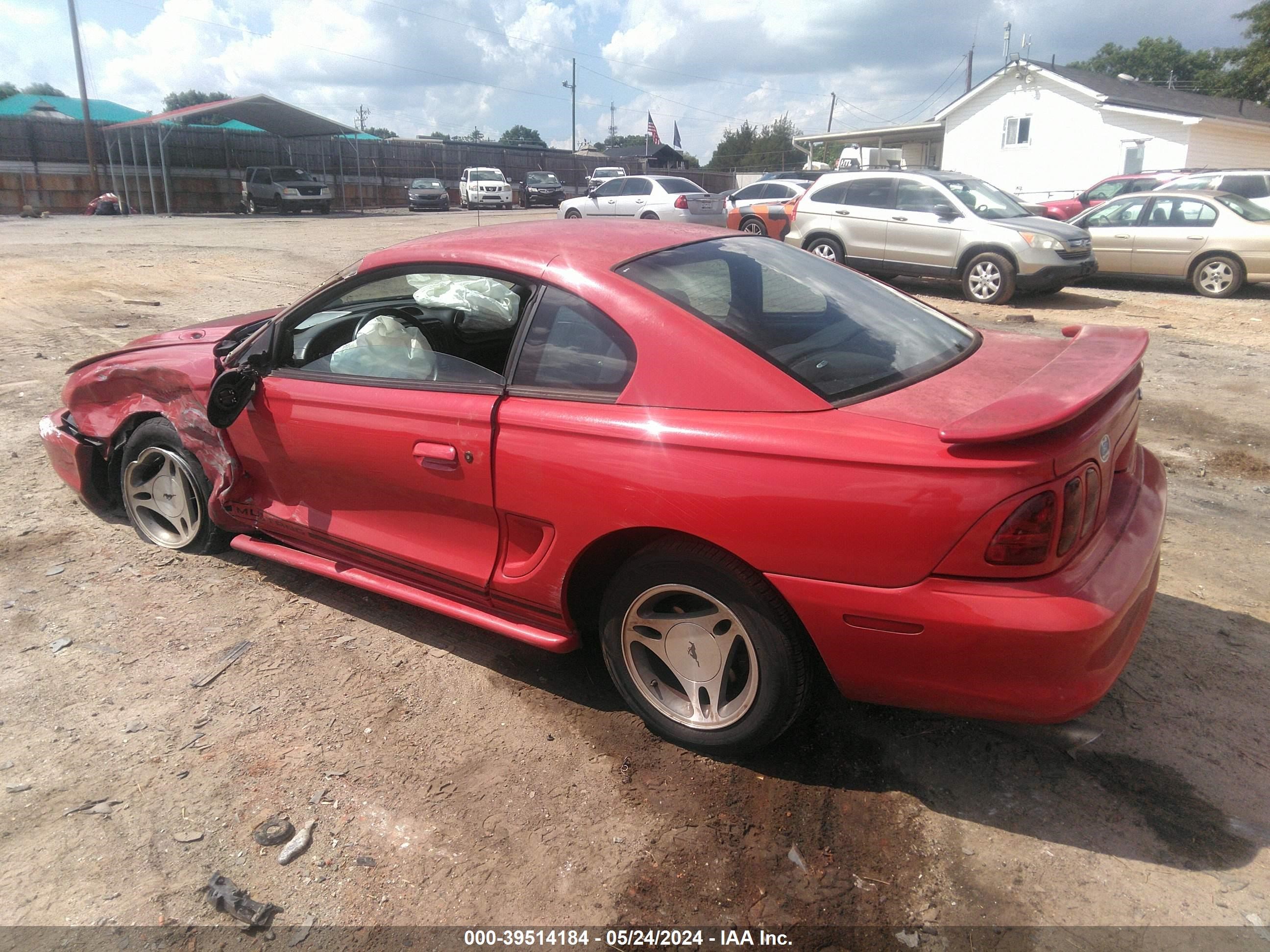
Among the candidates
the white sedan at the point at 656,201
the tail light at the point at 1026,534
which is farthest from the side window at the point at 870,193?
the tail light at the point at 1026,534

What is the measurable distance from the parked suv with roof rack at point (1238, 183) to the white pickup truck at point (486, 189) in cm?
2599

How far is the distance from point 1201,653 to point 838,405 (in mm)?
1937

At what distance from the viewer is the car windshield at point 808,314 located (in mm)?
2631

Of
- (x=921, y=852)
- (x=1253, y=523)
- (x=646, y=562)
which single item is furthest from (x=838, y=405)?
(x=1253, y=523)

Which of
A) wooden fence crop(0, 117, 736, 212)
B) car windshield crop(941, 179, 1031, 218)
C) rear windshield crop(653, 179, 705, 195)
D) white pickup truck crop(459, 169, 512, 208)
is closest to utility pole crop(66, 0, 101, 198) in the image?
wooden fence crop(0, 117, 736, 212)

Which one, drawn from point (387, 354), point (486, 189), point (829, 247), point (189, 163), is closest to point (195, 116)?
point (189, 163)

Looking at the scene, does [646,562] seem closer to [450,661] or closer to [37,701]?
[450,661]

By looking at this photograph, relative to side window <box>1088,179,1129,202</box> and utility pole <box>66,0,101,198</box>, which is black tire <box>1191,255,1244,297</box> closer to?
side window <box>1088,179,1129,202</box>

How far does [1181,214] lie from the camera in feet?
39.9

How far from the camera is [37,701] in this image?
3100 mm

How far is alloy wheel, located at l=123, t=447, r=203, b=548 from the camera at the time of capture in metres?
4.07

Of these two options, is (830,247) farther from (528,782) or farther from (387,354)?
(528,782)

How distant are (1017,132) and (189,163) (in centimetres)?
3094

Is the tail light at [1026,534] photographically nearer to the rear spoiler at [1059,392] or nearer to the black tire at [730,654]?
the rear spoiler at [1059,392]
